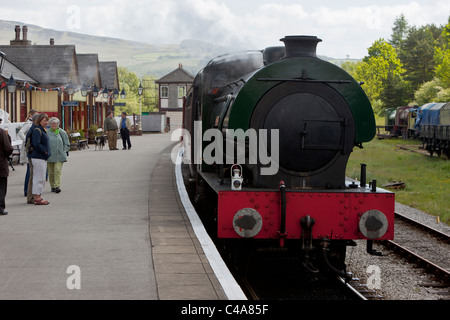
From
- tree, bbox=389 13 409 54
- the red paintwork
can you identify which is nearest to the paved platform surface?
the red paintwork

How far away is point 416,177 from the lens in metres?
20.4

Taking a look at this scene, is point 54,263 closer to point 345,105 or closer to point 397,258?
point 345,105

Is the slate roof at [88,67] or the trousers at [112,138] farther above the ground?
the slate roof at [88,67]

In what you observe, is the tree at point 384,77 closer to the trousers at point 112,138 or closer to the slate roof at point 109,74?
the slate roof at point 109,74

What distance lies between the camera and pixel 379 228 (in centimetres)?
705

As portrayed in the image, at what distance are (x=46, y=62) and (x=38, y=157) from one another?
24247mm

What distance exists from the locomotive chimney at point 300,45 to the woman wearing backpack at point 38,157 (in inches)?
218

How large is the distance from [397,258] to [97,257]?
16.4 feet

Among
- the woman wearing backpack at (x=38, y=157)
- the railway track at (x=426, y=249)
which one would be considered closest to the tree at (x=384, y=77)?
the railway track at (x=426, y=249)

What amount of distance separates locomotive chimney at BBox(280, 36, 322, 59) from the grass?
6.79 meters

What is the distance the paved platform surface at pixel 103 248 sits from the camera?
220 inches

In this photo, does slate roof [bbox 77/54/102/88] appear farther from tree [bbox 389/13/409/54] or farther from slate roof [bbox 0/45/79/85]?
tree [bbox 389/13/409/54]

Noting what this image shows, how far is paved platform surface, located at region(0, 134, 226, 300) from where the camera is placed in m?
5.60
